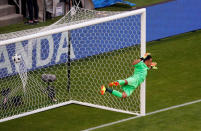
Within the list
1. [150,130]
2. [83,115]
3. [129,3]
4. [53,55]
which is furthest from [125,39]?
[129,3]

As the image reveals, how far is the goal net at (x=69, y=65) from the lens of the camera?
1012cm

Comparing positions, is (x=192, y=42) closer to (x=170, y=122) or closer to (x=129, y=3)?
(x=129, y=3)

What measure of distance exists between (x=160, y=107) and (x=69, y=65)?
80.3 inches

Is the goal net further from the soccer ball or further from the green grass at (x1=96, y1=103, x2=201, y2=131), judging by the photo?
the green grass at (x1=96, y1=103, x2=201, y2=131)

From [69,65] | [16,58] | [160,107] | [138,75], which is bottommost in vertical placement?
[160,107]

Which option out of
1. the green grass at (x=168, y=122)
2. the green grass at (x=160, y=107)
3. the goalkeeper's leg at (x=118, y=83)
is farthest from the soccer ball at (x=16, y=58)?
the green grass at (x=168, y=122)

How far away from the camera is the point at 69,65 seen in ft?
35.6

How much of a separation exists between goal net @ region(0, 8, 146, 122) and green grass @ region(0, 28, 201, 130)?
0.54ft

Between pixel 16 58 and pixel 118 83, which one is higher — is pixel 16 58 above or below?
above

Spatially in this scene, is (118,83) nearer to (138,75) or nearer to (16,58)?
(138,75)

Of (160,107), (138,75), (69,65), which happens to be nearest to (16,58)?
(69,65)

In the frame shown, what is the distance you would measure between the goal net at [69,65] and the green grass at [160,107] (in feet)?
0.54

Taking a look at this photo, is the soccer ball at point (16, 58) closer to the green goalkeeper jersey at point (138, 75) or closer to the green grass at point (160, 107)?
the green grass at point (160, 107)

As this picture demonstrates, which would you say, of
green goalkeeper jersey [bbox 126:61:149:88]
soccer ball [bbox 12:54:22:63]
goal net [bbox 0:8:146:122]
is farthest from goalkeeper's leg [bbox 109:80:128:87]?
soccer ball [bbox 12:54:22:63]
